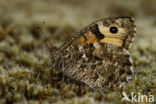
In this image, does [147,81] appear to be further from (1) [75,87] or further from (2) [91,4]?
(2) [91,4]

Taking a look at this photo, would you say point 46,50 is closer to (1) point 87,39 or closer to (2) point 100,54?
(1) point 87,39

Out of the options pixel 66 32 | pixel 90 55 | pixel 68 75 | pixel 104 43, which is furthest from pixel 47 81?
pixel 66 32

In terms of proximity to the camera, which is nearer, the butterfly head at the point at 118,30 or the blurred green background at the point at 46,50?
the blurred green background at the point at 46,50

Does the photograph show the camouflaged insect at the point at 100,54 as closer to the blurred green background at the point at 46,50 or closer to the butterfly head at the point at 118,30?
the butterfly head at the point at 118,30

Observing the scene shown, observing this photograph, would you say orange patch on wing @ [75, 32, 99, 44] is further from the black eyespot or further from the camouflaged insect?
the black eyespot

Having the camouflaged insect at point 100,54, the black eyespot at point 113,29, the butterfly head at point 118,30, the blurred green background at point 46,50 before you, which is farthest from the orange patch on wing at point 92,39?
the blurred green background at point 46,50

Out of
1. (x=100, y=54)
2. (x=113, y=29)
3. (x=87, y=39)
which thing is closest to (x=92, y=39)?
(x=87, y=39)
